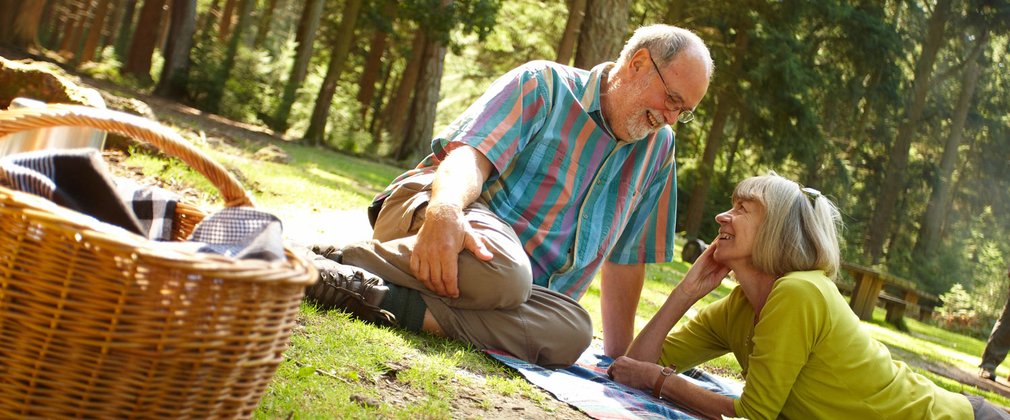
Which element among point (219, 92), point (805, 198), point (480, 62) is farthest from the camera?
point (480, 62)

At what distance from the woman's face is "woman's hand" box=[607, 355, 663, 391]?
1.72 ft

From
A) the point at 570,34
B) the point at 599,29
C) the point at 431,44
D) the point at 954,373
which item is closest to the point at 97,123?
the point at 599,29

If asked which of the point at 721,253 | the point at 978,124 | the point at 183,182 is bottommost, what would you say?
the point at 183,182

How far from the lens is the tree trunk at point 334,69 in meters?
18.4

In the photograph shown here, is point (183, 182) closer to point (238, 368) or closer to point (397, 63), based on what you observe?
point (238, 368)

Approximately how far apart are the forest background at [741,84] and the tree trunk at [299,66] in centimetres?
5

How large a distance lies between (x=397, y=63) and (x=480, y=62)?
7351mm

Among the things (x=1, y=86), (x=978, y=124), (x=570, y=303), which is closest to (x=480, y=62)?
(x=978, y=124)

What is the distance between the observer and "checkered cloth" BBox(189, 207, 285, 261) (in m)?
1.96

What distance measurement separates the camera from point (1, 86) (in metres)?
7.17

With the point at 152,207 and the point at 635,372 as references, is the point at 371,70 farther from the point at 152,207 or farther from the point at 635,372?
the point at 152,207

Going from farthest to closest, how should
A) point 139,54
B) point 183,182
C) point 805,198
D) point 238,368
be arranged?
point 139,54 → point 183,182 → point 805,198 → point 238,368

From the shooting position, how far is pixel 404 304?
372 centimetres

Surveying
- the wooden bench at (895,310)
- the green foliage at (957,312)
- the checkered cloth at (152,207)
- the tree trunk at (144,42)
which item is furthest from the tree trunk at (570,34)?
the green foliage at (957,312)
